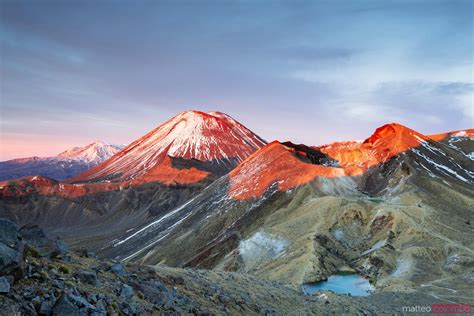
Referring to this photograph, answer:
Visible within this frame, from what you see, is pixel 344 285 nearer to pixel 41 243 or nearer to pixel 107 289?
pixel 107 289

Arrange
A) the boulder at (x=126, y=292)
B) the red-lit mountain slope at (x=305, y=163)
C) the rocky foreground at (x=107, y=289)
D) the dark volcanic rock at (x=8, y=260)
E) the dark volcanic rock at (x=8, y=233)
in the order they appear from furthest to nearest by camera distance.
A: the red-lit mountain slope at (x=305, y=163)
the boulder at (x=126, y=292)
the dark volcanic rock at (x=8, y=233)
the rocky foreground at (x=107, y=289)
the dark volcanic rock at (x=8, y=260)

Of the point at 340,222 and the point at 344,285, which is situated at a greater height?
the point at 340,222

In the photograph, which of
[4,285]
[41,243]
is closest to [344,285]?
[41,243]

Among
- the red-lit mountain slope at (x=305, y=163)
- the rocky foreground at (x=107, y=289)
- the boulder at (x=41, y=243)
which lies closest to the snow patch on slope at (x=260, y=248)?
the red-lit mountain slope at (x=305, y=163)

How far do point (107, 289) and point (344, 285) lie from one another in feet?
196

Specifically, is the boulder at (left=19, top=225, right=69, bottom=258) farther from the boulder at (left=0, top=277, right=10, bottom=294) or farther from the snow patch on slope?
the snow patch on slope

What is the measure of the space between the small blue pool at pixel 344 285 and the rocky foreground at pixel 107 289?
3250 cm

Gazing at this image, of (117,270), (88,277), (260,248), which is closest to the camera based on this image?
(88,277)

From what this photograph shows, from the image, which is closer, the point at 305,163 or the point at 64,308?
the point at 64,308

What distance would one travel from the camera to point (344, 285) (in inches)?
2753

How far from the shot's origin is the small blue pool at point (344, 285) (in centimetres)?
6486

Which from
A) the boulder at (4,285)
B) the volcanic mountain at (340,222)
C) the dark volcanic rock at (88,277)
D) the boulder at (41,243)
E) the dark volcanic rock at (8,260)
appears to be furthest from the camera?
the volcanic mountain at (340,222)

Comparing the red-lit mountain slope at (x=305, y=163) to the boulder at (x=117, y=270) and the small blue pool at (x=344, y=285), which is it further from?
the boulder at (x=117, y=270)

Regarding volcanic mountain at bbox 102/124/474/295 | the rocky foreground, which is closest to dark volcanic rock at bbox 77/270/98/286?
the rocky foreground
